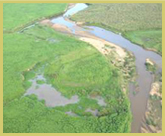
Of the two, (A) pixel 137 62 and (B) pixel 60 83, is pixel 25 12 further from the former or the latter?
(A) pixel 137 62

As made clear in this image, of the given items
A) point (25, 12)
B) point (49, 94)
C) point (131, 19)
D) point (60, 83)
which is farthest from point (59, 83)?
point (25, 12)

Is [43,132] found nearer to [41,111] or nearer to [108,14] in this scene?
[41,111]

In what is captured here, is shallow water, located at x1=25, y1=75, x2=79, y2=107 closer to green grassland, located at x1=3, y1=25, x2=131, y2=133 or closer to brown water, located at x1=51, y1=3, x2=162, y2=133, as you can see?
green grassland, located at x1=3, y1=25, x2=131, y2=133

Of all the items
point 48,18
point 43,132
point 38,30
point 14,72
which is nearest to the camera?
point 43,132

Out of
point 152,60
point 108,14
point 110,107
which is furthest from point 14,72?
point 108,14

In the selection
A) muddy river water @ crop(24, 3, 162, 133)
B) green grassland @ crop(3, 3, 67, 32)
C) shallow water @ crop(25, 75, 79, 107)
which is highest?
green grassland @ crop(3, 3, 67, 32)

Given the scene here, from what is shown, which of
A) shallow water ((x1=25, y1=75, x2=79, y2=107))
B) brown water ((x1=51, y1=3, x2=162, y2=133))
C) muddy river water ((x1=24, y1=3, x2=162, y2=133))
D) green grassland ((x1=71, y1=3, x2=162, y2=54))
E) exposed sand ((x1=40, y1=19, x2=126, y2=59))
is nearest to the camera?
brown water ((x1=51, y1=3, x2=162, y2=133))

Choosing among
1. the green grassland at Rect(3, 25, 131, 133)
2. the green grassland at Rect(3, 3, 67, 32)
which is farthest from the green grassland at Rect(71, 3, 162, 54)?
the green grassland at Rect(3, 25, 131, 133)

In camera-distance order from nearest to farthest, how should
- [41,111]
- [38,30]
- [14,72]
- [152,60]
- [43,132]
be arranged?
[43,132]
[41,111]
[14,72]
[152,60]
[38,30]
